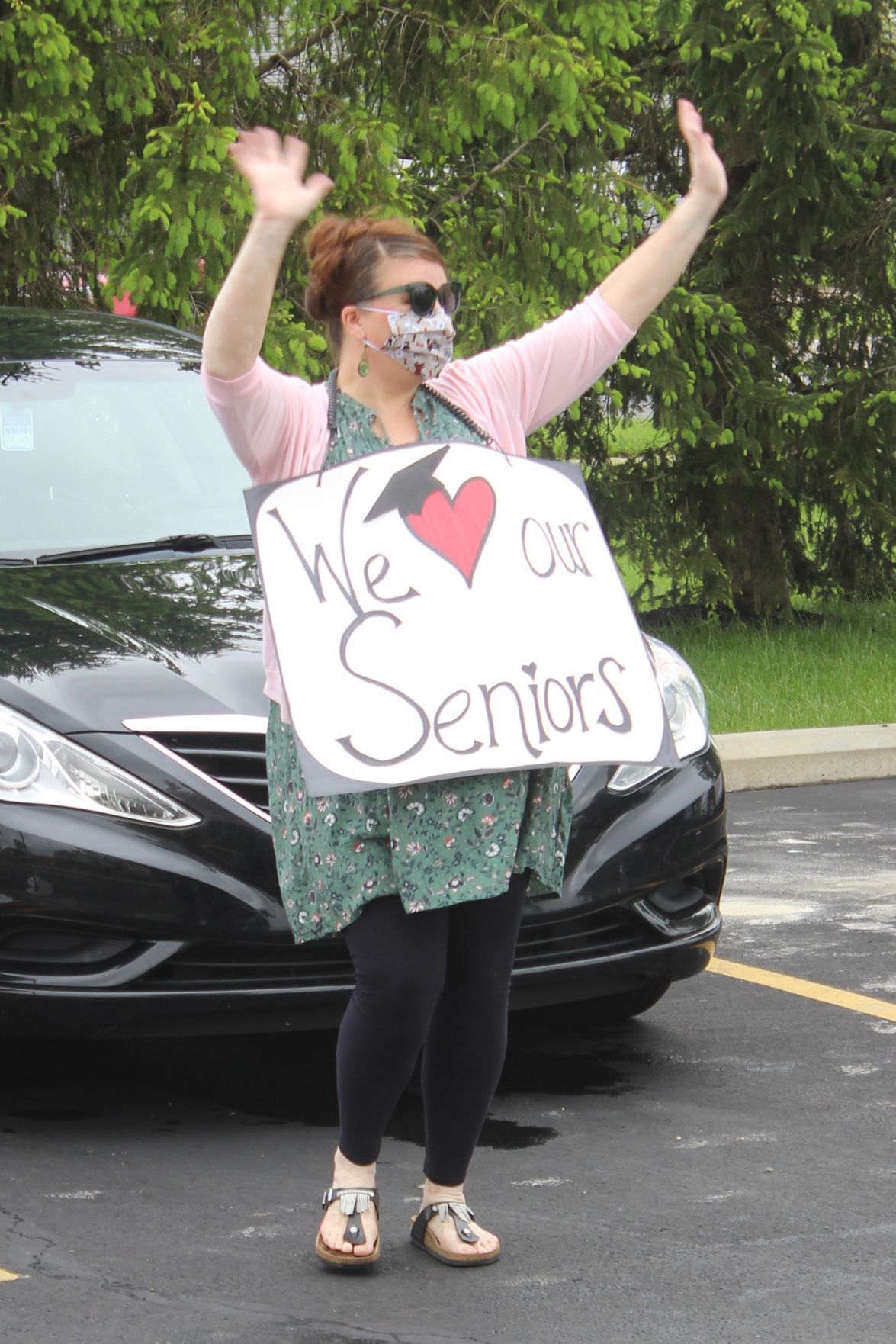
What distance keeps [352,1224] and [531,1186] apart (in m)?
0.57

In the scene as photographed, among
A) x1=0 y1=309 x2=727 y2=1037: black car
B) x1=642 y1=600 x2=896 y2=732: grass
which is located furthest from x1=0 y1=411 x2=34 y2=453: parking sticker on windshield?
x1=642 y1=600 x2=896 y2=732: grass

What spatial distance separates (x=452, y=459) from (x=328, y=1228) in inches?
51.5

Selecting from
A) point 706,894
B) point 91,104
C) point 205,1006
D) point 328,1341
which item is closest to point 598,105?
point 91,104

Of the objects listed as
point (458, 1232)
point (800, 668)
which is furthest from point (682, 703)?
point (800, 668)

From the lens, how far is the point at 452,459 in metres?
3.44

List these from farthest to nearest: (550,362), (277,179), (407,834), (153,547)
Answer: (153,547) → (550,362) → (407,834) → (277,179)

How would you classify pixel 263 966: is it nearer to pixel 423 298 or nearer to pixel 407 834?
pixel 407 834

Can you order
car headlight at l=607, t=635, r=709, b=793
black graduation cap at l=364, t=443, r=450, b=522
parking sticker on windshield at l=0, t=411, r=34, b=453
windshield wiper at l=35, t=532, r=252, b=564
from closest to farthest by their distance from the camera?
1. black graduation cap at l=364, t=443, r=450, b=522
2. car headlight at l=607, t=635, r=709, b=793
3. windshield wiper at l=35, t=532, r=252, b=564
4. parking sticker on windshield at l=0, t=411, r=34, b=453

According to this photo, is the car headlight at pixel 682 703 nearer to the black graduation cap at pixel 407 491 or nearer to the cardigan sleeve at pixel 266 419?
the black graduation cap at pixel 407 491

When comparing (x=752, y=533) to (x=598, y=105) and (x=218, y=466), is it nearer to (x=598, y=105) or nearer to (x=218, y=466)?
(x=598, y=105)

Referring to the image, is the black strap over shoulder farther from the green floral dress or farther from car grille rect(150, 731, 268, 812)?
car grille rect(150, 731, 268, 812)

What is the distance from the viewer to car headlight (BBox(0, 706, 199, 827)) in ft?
13.1

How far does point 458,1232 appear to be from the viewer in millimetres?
3506

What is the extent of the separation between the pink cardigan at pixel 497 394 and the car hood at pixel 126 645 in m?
0.71
